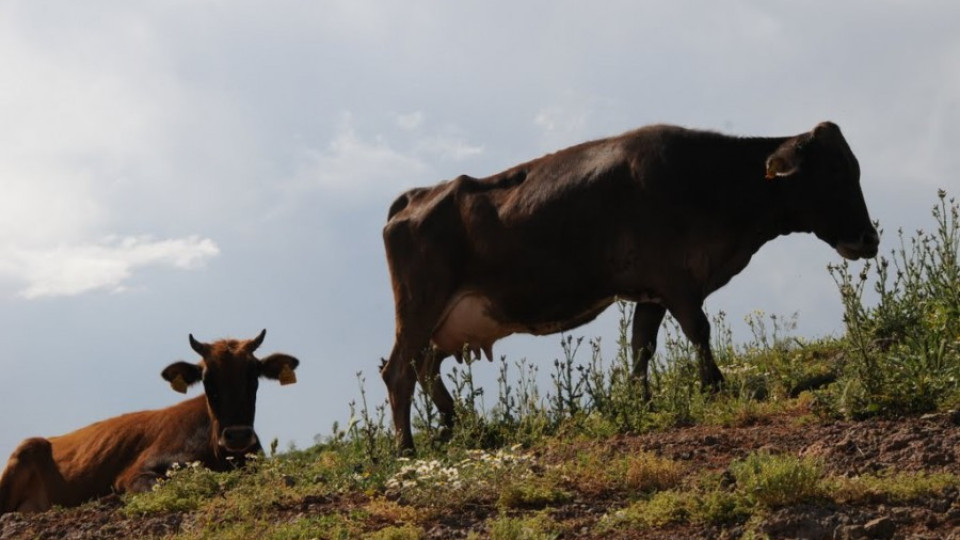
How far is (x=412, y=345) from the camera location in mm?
11719

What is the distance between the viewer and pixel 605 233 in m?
11.6

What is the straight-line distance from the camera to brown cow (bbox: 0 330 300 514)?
1165cm


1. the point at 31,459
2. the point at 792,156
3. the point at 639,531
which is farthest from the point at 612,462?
the point at 31,459

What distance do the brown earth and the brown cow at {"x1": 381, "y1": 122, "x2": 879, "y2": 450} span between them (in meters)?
2.37

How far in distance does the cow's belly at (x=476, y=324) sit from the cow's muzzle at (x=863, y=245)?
2.38m

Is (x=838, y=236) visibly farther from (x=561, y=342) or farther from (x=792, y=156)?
(x=561, y=342)

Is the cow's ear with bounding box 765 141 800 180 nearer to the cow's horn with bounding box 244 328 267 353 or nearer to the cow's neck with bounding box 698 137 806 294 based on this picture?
the cow's neck with bounding box 698 137 806 294

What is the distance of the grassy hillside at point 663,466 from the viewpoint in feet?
21.9

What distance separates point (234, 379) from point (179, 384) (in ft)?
3.02

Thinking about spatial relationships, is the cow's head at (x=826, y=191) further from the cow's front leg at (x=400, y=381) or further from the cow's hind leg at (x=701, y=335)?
the cow's front leg at (x=400, y=381)

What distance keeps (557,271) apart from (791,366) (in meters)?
2.29

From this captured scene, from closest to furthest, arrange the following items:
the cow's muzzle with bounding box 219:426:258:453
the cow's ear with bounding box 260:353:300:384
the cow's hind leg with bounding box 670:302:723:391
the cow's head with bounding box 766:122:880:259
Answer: the cow's hind leg with bounding box 670:302:723:391 → the cow's muzzle with bounding box 219:426:258:453 → the cow's head with bounding box 766:122:880:259 → the cow's ear with bounding box 260:353:300:384

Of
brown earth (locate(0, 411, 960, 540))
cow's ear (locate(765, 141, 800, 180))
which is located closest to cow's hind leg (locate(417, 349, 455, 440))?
brown earth (locate(0, 411, 960, 540))

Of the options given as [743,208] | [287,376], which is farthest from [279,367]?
[743,208]
